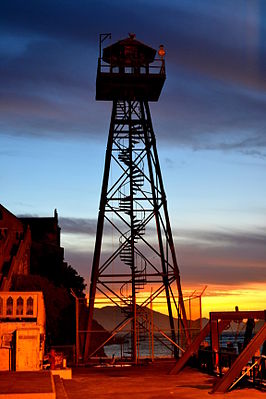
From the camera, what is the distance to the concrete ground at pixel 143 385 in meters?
18.1

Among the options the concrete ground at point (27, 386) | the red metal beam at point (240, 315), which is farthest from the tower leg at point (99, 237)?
the concrete ground at point (27, 386)

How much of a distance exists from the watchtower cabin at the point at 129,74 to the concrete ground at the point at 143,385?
19271mm

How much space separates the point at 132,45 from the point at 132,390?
89.6ft

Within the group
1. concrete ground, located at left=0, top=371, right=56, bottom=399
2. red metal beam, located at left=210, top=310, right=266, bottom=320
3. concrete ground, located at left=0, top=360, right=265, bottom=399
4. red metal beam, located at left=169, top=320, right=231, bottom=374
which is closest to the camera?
concrete ground, located at left=0, top=371, right=56, bottom=399

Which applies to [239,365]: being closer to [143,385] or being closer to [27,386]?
[143,385]

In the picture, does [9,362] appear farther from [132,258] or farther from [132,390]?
[132,258]

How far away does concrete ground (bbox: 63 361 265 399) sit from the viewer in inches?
713

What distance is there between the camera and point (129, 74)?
4075 centimetres

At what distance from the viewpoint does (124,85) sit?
40562 millimetres

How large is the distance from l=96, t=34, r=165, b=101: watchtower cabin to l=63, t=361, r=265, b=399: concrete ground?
63.2 ft

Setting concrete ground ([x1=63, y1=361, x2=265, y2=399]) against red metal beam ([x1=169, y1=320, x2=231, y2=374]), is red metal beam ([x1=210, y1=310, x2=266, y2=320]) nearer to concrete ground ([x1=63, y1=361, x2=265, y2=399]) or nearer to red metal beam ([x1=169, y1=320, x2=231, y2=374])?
red metal beam ([x1=169, y1=320, x2=231, y2=374])

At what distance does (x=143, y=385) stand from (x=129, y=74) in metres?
24.1

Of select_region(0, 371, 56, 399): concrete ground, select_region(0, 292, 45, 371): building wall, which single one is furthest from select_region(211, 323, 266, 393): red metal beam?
select_region(0, 292, 45, 371): building wall

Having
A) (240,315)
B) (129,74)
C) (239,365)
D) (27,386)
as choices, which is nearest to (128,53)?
(129,74)
